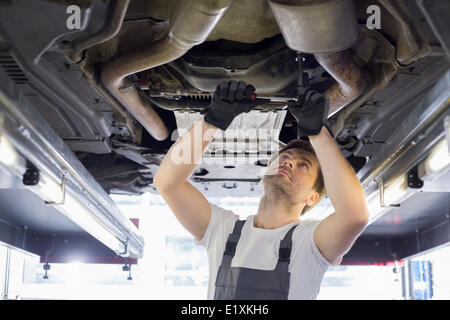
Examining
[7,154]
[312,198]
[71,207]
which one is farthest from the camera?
[71,207]

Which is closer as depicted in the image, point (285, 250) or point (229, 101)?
point (229, 101)

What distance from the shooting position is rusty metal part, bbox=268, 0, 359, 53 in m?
1.86

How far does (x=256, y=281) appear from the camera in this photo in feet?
7.03

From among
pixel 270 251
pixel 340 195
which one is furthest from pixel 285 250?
pixel 340 195

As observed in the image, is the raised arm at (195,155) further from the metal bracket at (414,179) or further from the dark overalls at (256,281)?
the metal bracket at (414,179)

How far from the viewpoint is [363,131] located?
2896 millimetres

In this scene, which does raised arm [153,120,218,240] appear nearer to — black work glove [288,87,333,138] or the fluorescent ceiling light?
black work glove [288,87,333,138]

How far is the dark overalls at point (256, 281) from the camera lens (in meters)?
2.12

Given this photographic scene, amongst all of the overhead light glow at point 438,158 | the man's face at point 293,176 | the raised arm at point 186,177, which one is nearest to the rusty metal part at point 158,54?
the raised arm at point 186,177

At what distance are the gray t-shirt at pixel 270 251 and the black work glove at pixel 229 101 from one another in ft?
1.66

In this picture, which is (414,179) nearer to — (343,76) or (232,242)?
(343,76)

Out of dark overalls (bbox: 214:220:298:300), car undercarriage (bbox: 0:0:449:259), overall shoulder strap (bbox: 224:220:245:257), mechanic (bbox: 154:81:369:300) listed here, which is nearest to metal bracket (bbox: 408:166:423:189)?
car undercarriage (bbox: 0:0:449:259)

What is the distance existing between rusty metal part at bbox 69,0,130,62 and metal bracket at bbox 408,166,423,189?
1563 mm

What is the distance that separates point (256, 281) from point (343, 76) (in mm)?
972
